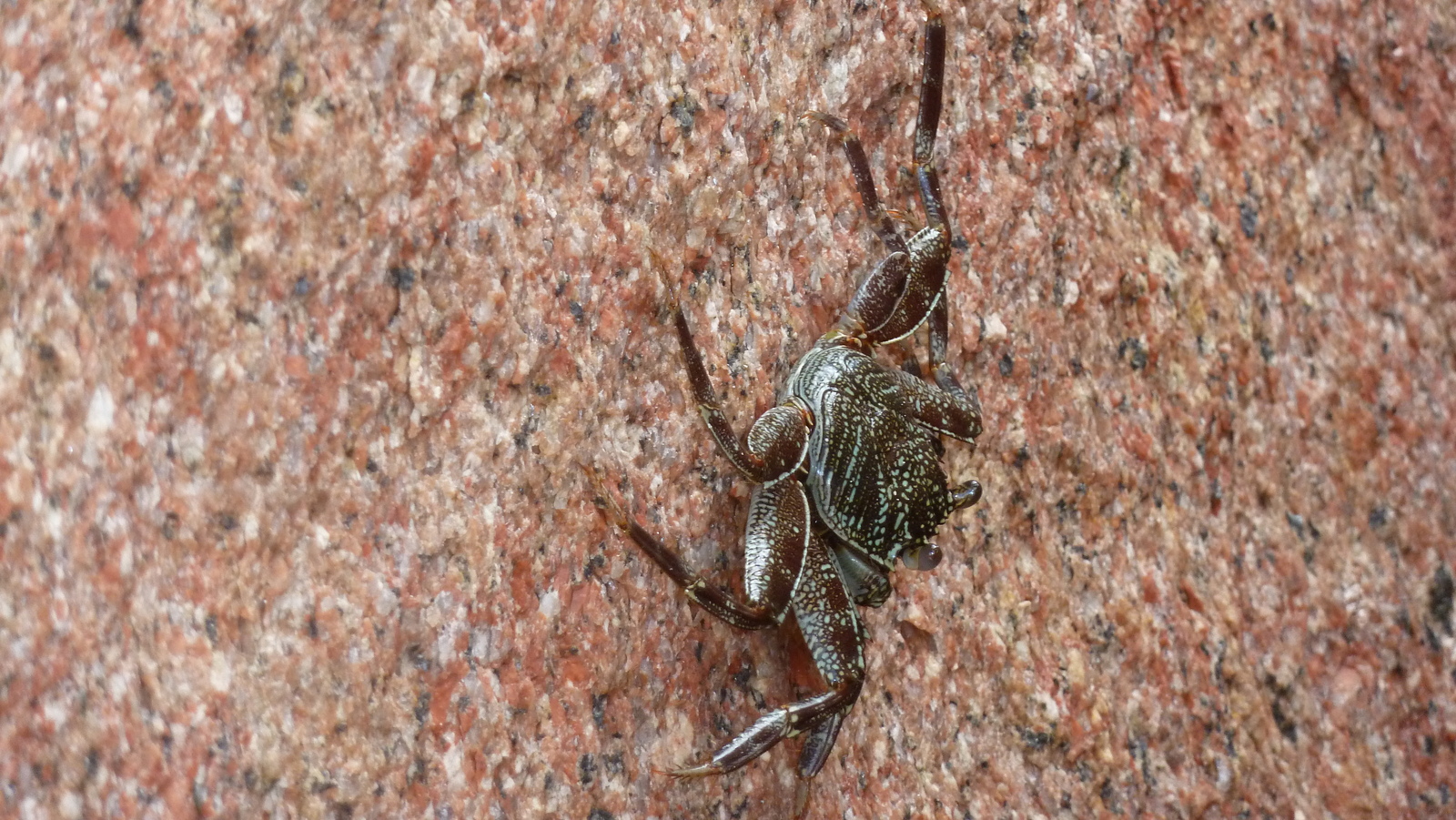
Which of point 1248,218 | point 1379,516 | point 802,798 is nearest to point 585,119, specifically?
point 802,798

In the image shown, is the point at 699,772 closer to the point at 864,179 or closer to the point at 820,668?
the point at 820,668

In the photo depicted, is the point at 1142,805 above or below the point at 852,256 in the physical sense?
below

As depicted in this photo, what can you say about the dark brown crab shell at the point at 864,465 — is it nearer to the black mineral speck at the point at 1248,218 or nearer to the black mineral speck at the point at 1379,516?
the black mineral speck at the point at 1248,218

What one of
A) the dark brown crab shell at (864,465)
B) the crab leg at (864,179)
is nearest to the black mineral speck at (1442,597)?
the dark brown crab shell at (864,465)

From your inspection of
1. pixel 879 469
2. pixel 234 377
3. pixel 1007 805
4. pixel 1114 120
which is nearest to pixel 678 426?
pixel 879 469

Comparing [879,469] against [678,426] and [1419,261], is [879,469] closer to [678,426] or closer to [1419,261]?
[678,426]

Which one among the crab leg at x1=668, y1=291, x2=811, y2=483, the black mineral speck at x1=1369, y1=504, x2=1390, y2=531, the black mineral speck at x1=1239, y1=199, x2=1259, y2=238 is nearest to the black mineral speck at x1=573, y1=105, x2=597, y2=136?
the crab leg at x1=668, y1=291, x2=811, y2=483
